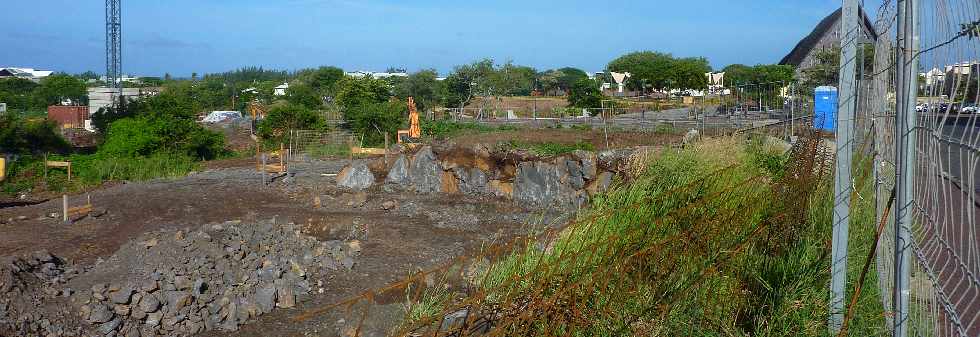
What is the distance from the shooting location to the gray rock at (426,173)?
17625mm

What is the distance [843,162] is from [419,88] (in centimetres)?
5791

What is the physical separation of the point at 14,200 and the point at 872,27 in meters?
20.5

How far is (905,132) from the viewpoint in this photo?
244 cm

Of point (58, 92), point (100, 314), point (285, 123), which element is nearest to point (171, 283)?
point (100, 314)

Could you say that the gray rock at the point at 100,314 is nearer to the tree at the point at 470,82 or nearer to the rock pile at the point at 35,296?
the rock pile at the point at 35,296

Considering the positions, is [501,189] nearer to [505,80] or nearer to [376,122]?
[376,122]

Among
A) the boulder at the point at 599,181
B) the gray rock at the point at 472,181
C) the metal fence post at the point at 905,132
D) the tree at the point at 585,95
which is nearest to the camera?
the metal fence post at the point at 905,132

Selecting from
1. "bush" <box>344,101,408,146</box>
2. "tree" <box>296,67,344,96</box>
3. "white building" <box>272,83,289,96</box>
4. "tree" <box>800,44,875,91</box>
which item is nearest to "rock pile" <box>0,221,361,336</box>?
"tree" <box>800,44,875,91</box>

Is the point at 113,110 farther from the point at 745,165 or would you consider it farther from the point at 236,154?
the point at 745,165

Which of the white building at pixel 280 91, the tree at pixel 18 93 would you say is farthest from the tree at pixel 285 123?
the white building at pixel 280 91

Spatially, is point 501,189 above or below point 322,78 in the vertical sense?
below

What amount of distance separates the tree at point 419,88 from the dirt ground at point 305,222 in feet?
134

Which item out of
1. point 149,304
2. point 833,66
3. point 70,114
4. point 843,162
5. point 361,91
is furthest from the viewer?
point 70,114

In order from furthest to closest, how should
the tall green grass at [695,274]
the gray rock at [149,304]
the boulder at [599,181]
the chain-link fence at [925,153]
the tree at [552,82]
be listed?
the tree at [552,82]
the boulder at [599,181]
the gray rock at [149,304]
the tall green grass at [695,274]
the chain-link fence at [925,153]
